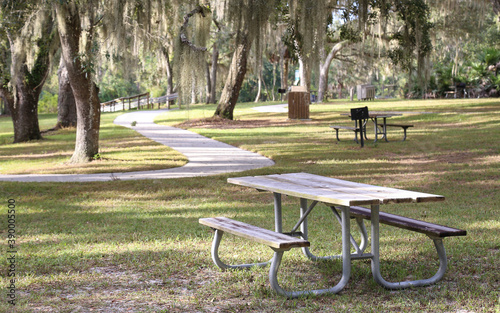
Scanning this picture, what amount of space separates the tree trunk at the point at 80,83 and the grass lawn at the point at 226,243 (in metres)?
0.72

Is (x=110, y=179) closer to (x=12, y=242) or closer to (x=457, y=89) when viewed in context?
(x=12, y=242)

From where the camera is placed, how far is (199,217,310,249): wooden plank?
146 inches

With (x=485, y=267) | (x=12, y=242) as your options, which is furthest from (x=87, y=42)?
(x=485, y=267)

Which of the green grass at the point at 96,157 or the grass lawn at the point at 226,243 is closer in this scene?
the grass lawn at the point at 226,243

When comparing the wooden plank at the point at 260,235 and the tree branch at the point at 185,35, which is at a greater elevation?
the tree branch at the point at 185,35

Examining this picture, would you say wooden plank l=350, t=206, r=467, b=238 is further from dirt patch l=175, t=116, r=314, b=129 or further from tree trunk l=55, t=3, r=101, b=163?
dirt patch l=175, t=116, r=314, b=129

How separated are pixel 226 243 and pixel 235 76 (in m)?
16.1

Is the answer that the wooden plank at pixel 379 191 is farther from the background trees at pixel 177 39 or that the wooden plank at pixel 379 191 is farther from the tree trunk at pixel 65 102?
the tree trunk at pixel 65 102

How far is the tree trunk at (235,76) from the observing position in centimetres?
2050

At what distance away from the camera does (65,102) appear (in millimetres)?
21406

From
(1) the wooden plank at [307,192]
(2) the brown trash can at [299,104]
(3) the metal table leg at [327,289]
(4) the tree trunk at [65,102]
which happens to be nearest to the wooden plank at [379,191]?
(1) the wooden plank at [307,192]

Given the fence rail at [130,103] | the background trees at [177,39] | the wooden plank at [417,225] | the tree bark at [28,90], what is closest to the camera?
the wooden plank at [417,225]

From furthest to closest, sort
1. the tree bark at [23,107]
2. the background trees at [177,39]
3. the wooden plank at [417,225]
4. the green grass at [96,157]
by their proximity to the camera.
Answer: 1. the tree bark at [23,107]
2. the background trees at [177,39]
3. the green grass at [96,157]
4. the wooden plank at [417,225]

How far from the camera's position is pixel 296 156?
12.5 metres
